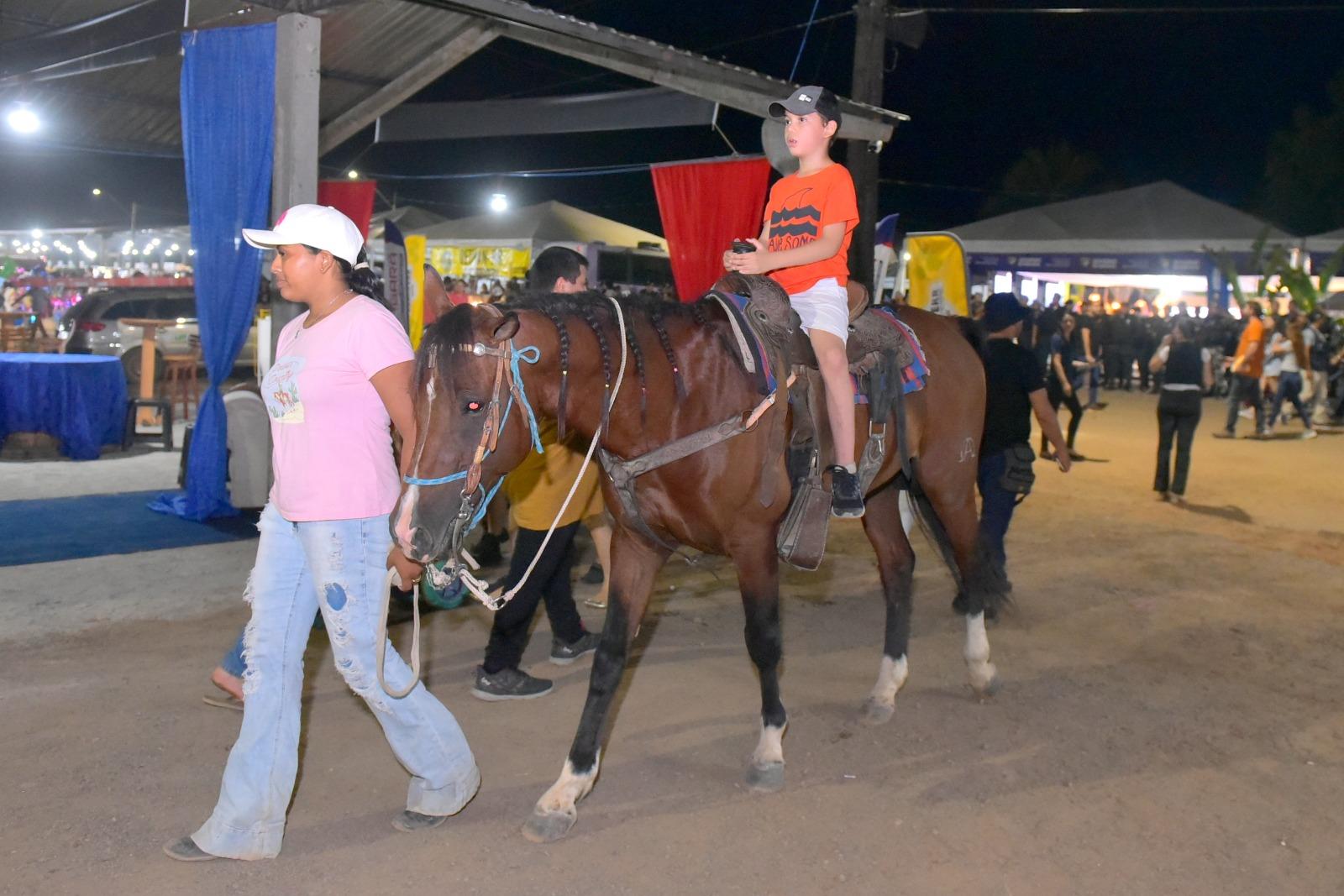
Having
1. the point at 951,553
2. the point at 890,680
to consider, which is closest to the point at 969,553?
the point at 951,553

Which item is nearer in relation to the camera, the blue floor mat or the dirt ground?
the dirt ground

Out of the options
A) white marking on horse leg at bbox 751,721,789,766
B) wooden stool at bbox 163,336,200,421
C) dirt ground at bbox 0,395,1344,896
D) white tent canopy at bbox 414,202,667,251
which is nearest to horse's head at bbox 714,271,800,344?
white marking on horse leg at bbox 751,721,789,766

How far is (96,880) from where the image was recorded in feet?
10.4

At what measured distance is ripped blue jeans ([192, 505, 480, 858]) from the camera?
3.21 metres

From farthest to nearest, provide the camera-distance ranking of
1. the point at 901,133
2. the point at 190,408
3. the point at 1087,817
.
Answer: the point at 901,133 < the point at 190,408 < the point at 1087,817

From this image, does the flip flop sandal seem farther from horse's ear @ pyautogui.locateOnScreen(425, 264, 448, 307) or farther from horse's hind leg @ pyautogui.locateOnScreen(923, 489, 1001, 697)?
horse's hind leg @ pyautogui.locateOnScreen(923, 489, 1001, 697)

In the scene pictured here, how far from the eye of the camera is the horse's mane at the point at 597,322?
3.06 meters

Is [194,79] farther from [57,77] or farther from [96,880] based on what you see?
[96,880]

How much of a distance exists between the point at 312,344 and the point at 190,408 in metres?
14.4

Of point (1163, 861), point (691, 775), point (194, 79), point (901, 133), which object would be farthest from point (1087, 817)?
point (901, 133)

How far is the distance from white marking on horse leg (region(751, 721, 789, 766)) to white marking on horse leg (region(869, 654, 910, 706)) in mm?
901

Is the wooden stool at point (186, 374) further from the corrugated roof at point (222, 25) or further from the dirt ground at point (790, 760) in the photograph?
the dirt ground at point (790, 760)

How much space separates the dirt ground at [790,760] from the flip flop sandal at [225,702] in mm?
50

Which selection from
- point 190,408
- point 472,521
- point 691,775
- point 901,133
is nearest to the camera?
point 472,521
